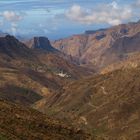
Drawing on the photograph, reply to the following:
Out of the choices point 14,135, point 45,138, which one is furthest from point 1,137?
point 45,138

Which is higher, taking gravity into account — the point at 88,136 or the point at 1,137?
the point at 1,137

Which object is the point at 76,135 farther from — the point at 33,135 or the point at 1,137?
the point at 1,137

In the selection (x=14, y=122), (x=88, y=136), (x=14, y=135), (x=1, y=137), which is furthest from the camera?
(x=88, y=136)

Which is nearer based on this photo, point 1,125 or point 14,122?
point 1,125

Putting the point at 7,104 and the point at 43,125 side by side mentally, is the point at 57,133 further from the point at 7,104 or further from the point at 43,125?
the point at 7,104

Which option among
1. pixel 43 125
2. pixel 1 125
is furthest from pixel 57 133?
pixel 1 125

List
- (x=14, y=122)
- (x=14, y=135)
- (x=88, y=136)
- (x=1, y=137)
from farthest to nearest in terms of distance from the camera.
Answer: (x=88, y=136) → (x=14, y=122) → (x=14, y=135) → (x=1, y=137)
